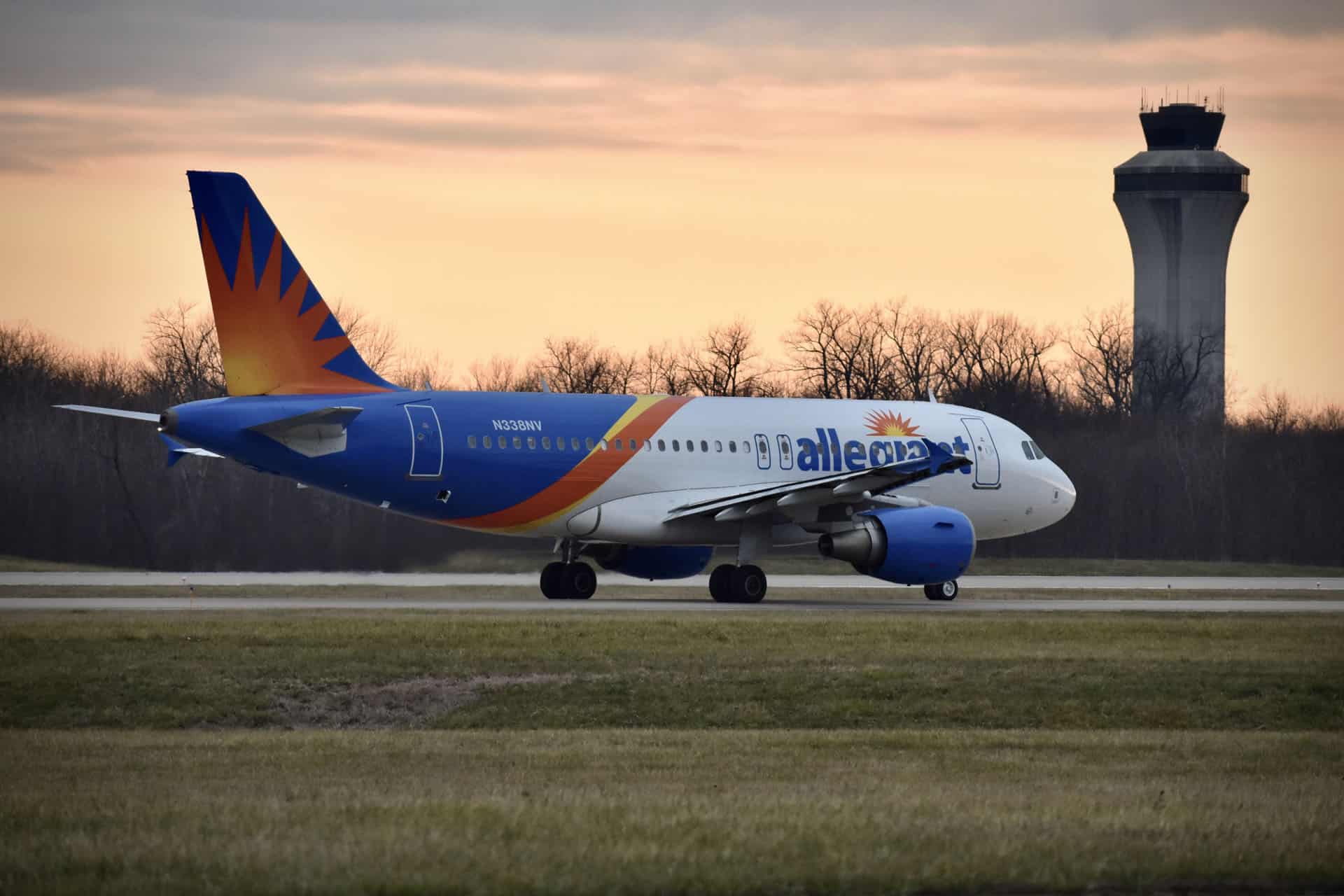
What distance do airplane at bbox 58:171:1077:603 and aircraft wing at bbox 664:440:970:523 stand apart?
5 centimetres

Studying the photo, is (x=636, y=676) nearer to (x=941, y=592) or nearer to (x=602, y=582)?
(x=941, y=592)

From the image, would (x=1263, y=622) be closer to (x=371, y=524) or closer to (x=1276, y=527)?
(x=371, y=524)

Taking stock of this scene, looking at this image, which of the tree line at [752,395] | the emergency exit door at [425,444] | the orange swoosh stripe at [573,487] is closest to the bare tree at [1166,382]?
the tree line at [752,395]

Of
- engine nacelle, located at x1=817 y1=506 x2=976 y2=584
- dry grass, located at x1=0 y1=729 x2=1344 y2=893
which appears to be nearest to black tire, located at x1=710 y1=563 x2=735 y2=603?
engine nacelle, located at x1=817 y1=506 x2=976 y2=584

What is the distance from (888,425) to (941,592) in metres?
3.80

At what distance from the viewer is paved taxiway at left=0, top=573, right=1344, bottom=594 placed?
4222 centimetres

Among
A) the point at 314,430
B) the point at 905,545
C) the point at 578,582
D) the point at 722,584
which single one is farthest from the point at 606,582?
the point at 314,430

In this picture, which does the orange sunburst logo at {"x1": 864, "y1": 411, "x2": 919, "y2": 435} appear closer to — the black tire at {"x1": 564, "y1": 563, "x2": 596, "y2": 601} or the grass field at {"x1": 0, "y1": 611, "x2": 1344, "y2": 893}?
the black tire at {"x1": 564, "y1": 563, "x2": 596, "y2": 601}

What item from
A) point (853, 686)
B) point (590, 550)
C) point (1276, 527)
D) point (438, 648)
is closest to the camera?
point (853, 686)

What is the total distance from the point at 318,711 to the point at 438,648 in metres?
3.91

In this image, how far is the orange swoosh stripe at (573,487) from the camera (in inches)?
1410

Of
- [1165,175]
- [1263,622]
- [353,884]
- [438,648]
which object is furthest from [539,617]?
[1165,175]

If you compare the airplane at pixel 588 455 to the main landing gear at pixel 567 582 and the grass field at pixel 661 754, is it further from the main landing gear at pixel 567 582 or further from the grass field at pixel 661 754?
the grass field at pixel 661 754

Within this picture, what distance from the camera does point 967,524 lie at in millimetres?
37156
